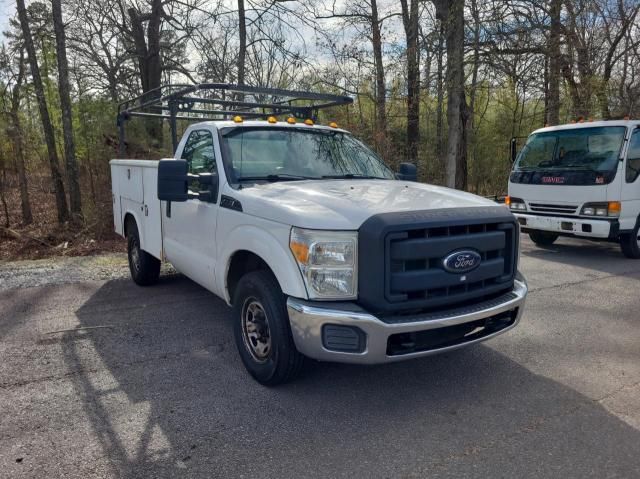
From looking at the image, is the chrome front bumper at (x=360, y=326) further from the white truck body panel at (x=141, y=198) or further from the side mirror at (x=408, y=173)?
the white truck body panel at (x=141, y=198)

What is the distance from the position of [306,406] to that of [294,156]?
230 centimetres

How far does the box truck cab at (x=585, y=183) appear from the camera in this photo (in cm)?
794

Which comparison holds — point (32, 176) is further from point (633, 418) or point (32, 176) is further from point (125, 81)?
point (633, 418)

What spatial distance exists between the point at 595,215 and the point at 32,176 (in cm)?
1832

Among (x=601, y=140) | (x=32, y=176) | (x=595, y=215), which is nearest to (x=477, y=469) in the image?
(x=595, y=215)

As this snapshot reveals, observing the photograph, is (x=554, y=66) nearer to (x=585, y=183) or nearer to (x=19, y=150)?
(x=585, y=183)

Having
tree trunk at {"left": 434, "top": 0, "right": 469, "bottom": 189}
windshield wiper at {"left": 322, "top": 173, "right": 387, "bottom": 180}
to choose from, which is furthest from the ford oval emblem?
tree trunk at {"left": 434, "top": 0, "right": 469, "bottom": 189}

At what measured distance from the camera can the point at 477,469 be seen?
2.75m

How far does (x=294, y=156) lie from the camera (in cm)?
465

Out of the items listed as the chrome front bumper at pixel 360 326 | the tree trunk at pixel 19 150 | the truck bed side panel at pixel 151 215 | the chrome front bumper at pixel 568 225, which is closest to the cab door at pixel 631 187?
the chrome front bumper at pixel 568 225

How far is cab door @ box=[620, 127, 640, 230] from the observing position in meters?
7.94

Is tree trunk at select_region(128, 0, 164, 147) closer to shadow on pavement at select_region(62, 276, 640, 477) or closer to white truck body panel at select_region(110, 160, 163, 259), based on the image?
white truck body panel at select_region(110, 160, 163, 259)

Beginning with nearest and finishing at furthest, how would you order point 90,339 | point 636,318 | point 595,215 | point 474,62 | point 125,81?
point 90,339, point 636,318, point 595,215, point 474,62, point 125,81

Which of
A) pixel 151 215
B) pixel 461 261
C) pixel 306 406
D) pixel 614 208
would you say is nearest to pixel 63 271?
pixel 151 215
